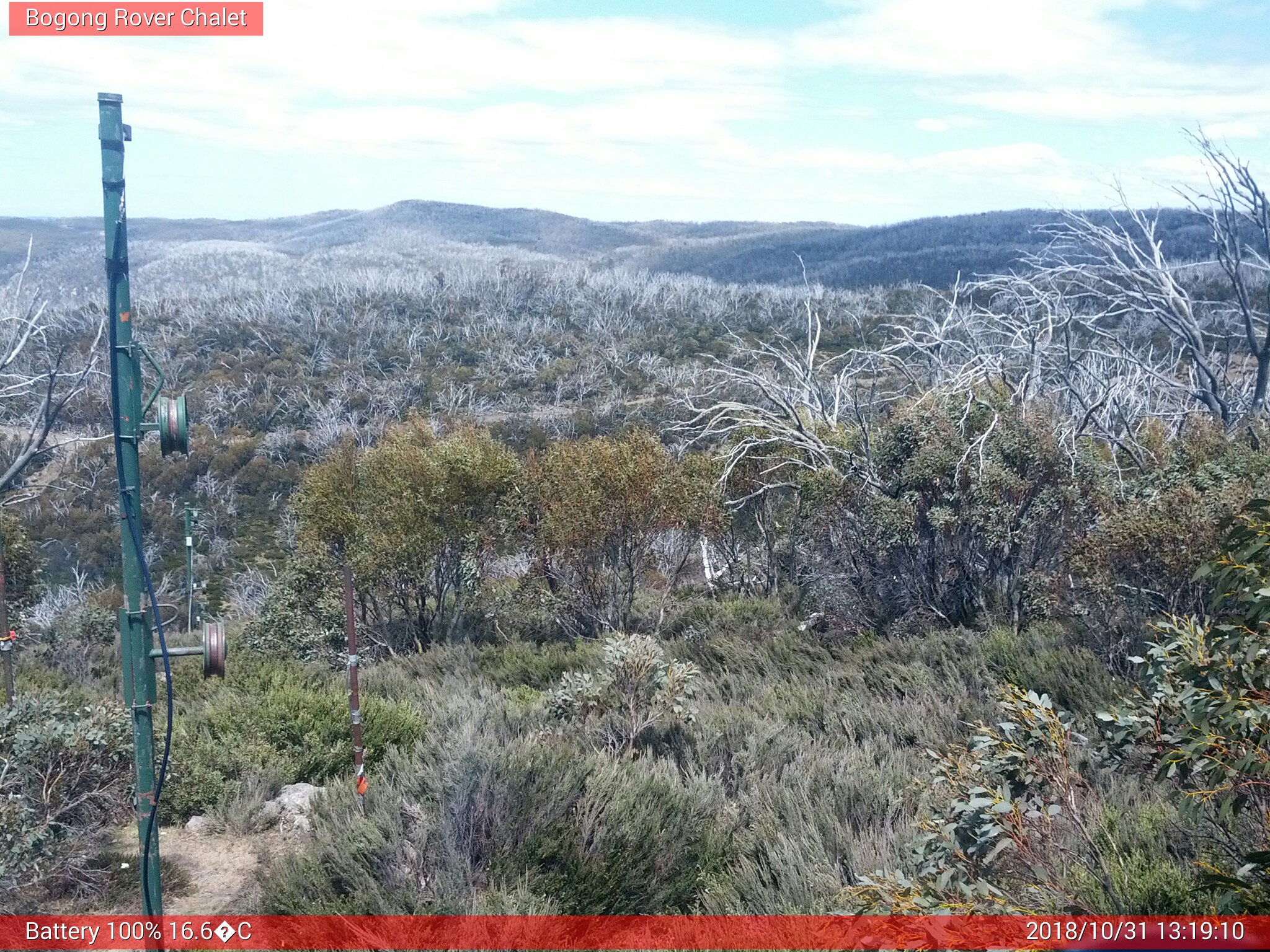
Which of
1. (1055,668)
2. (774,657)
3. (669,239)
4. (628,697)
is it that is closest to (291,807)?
(628,697)

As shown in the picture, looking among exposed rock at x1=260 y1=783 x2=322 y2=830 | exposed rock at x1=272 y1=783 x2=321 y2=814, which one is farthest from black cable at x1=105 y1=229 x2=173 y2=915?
exposed rock at x1=272 y1=783 x2=321 y2=814

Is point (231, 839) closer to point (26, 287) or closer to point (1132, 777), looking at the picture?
point (1132, 777)

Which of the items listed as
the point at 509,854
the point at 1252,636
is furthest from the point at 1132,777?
the point at 509,854

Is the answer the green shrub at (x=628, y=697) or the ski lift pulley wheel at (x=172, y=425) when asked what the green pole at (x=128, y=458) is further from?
the green shrub at (x=628, y=697)

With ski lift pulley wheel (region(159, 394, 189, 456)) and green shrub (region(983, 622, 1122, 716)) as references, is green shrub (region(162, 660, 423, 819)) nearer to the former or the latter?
ski lift pulley wheel (region(159, 394, 189, 456))

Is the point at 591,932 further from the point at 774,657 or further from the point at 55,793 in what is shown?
the point at 774,657

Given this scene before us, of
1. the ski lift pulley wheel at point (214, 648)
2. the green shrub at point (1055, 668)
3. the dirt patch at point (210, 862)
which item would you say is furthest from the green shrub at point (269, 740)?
the green shrub at point (1055, 668)
